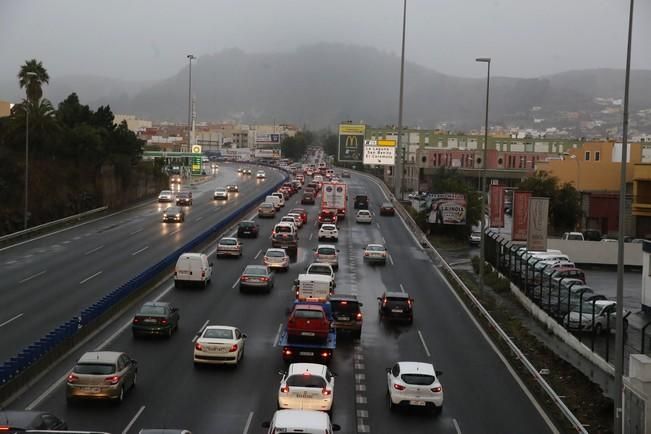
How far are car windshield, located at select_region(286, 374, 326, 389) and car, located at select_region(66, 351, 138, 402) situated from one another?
160 inches

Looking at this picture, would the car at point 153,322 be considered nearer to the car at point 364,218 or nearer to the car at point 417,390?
the car at point 417,390

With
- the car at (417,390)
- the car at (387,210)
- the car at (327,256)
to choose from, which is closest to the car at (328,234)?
the car at (327,256)

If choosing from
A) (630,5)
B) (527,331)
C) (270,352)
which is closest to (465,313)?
(527,331)

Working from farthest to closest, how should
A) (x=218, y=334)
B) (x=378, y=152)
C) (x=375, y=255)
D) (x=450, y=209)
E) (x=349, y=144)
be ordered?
(x=378, y=152)
(x=349, y=144)
(x=450, y=209)
(x=375, y=255)
(x=218, y=334)

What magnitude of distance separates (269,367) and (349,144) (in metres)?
69.8

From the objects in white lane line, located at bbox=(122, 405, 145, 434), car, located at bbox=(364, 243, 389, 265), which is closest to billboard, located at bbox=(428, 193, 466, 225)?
car, located at bbox=(364, 243, 389, 265)

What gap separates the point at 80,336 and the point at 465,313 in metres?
15.6

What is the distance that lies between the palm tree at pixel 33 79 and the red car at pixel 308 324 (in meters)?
55.0

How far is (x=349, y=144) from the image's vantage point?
9162 centimetres

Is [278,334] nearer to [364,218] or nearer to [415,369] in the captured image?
[415,369]

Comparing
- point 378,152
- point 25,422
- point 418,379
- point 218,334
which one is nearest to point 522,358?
point 418,379

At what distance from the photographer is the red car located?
76.1 feet

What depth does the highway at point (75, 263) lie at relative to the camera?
29.0m

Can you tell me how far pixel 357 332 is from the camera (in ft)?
90.6
